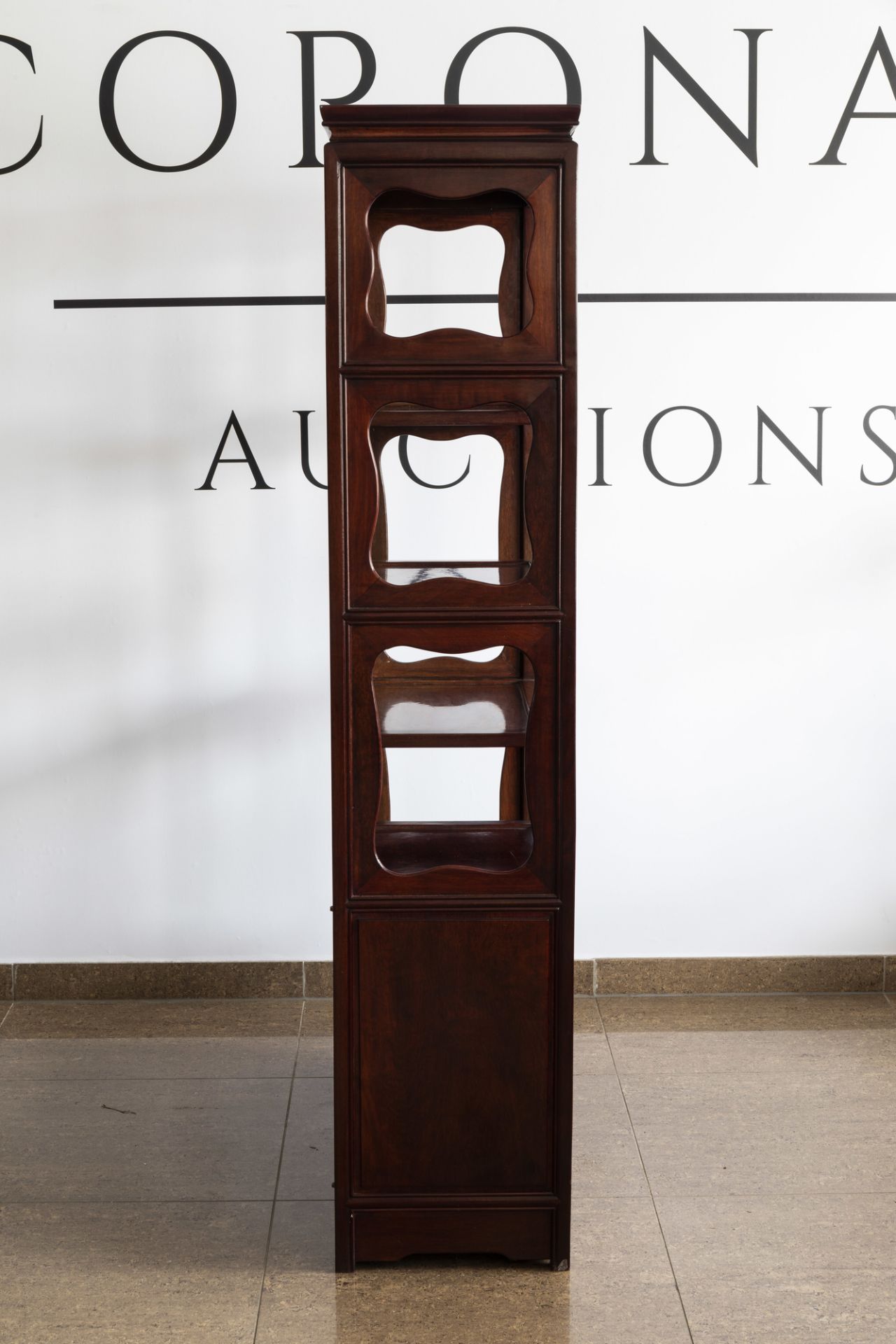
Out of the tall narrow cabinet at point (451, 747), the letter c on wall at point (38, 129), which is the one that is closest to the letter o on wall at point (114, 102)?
the letter c on wall at point (38, 129)

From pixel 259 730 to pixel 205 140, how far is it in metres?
1.45

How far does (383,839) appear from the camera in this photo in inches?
92.4

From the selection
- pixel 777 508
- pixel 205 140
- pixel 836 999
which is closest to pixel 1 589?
pixel 205 140

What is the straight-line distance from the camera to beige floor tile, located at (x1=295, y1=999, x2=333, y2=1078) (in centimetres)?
300

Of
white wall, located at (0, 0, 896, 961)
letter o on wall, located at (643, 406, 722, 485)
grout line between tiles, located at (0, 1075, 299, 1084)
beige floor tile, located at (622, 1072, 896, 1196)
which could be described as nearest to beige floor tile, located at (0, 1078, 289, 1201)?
grout line between tiles, located at (0, 1075, 299, 1084)

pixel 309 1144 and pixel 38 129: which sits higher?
pixel 38 129

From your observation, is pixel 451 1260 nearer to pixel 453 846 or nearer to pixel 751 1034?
pixel 453 846

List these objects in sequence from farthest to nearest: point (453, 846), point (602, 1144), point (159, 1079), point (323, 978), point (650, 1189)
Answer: point (323, 978) → point (159, 1079) → point (602, 1144) → point (650, 1189) → point (453, 846)

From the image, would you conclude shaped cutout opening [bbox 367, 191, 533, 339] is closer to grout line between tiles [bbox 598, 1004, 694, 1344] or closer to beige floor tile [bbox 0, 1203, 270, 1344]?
grout line between tiles [bbox 598, 1004, 694, 1344]

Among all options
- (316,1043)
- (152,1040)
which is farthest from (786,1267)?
(152,1040)

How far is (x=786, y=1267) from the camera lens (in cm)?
225

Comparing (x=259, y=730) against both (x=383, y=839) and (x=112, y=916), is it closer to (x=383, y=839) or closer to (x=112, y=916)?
(x=112, y=916)

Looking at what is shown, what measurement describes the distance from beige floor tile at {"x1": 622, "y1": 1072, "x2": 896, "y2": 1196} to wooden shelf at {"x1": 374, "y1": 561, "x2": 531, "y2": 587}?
4.02 feet

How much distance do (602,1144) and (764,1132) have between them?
350 millimetres
